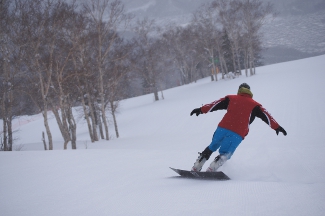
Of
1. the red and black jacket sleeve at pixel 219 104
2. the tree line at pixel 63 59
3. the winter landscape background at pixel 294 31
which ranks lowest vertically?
the red and black jacket sleeve at pixel 219 104

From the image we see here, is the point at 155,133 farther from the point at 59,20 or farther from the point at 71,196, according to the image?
the point at 71,196

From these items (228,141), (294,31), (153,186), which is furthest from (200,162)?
(294,31)

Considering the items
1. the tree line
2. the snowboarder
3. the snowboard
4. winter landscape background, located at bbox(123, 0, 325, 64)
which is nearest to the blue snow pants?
the snowboarder

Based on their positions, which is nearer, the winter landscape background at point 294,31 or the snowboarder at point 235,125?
the snowboarder at point 235,125

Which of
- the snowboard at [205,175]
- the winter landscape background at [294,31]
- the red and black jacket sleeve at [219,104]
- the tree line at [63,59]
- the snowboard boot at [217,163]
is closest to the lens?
the snowboard at [205,175]

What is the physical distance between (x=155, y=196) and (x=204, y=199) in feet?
2.23

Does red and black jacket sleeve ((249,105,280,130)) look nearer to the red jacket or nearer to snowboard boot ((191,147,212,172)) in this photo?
the red jacket

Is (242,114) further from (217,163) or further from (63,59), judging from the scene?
(63,59)

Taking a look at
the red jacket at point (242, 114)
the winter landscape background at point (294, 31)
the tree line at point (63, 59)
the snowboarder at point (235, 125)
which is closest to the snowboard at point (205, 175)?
the snowboarder at point (235, 125)

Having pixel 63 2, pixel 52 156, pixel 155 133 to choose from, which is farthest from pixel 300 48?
pixel 52 156

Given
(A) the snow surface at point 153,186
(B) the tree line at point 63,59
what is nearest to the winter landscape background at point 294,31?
(B) the tree line at point 63,59

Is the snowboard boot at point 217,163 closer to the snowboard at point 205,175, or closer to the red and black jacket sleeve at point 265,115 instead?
the snowboard at point 205,175

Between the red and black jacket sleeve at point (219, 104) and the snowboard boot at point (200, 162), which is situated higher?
the red and black jacket sleeve at point (219, 104)

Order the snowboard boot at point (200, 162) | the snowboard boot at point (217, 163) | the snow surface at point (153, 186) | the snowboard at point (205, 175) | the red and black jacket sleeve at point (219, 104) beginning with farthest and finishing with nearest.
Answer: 1. the red and black jacket sleeve at point (219, 104)
2. the snowboard boot at point (200, 162)
3. the snowboard boot at point (217, 163)
4. the snowboard at point (205, 175)
5. the snow surface at point (153, 186)
